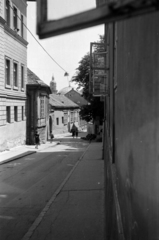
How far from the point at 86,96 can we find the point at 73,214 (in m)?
29.6

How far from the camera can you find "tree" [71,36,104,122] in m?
35.9

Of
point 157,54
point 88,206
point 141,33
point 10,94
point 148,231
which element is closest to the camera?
point 157,54

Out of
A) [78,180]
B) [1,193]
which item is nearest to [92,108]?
[78,180]

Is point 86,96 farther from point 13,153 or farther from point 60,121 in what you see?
point 13,153

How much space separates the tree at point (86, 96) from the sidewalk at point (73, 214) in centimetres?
2474

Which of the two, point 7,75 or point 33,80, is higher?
point 33,80

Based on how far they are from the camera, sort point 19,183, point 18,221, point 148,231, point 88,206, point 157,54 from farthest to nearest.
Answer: point 19,183 → point 88,206 → point 18,221 → point 148,231 → point 157,54

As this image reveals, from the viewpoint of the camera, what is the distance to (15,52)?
969 inches

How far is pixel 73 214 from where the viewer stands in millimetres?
7344

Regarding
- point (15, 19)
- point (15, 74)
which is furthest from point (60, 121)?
point (15, 19)

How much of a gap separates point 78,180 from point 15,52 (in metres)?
15.5

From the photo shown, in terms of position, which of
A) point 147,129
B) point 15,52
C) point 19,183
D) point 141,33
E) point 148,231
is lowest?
point 19,183

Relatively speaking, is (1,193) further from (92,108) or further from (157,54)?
(92,108)

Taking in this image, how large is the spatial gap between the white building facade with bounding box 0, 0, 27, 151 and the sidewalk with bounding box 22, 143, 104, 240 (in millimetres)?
11863
